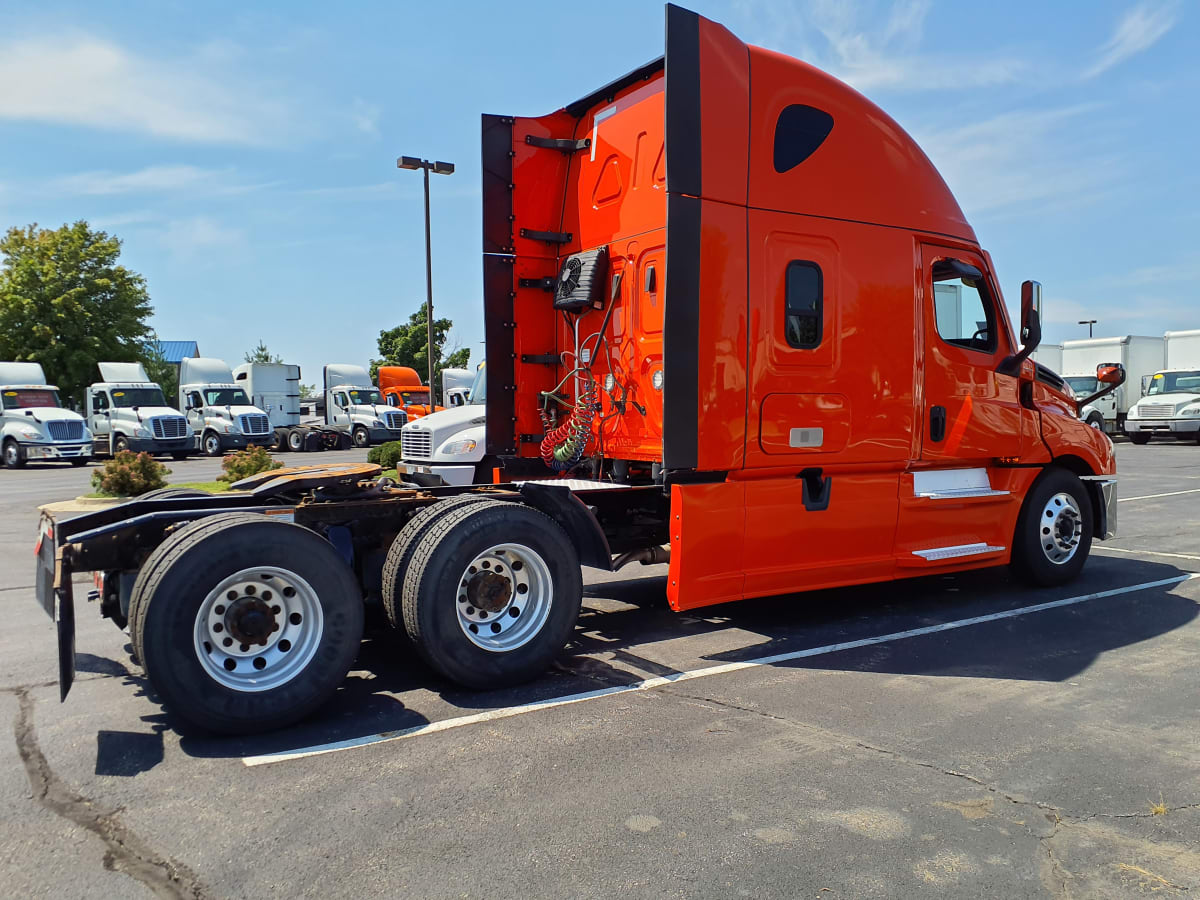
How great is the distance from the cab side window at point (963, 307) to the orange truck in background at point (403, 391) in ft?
104

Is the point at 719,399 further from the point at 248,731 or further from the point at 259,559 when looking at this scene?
the point at 248,731

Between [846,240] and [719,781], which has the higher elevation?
[846,240]

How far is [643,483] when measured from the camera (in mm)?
6758

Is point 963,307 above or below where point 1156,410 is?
above

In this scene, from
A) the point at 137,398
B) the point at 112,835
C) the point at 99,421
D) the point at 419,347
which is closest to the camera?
the point at 112,835

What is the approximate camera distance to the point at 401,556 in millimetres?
Result: 5035

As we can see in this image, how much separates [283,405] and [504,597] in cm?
3243

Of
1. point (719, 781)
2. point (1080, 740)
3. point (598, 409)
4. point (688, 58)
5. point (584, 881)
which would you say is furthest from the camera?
point (598, 409)

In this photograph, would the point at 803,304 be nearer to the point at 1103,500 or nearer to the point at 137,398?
the point at 1103,500

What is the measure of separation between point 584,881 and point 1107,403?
3530 centimetres

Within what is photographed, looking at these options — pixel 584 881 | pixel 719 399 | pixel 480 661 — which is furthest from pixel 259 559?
pixel 719 399

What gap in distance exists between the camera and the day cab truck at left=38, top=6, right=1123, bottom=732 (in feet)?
14.9

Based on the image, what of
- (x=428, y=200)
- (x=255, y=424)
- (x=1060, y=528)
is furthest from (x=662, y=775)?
(x=255, y=424)

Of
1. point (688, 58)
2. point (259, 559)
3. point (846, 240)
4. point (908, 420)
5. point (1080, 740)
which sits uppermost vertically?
point (688, 58)
